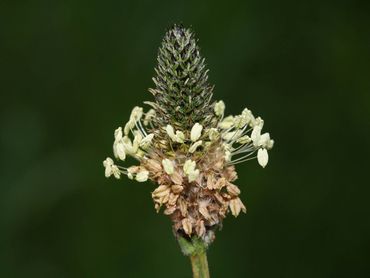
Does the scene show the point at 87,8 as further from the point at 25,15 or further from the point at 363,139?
the point at 363,139

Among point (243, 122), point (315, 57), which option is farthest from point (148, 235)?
point (243, 122)

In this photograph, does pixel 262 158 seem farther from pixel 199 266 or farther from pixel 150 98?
pixel 150 98

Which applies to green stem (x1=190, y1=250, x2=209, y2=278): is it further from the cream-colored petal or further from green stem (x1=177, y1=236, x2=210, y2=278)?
the cream-colored petal

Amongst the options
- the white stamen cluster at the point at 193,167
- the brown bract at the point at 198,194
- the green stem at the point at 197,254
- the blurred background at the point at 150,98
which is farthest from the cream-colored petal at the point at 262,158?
the blurred background at the point at 150,98

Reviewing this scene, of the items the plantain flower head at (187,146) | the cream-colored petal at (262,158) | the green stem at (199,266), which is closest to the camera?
the green stem at (199,266)

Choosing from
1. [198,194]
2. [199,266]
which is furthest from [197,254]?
[198,194]

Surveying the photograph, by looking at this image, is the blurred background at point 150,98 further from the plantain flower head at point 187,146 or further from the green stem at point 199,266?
the green stem at point 199,266

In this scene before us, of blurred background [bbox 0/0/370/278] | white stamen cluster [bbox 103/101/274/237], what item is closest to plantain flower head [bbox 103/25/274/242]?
white stamen cluster [bbox 103/101/274/237]

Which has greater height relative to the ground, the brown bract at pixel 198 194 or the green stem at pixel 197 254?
the brown bract at pixel 198 194
